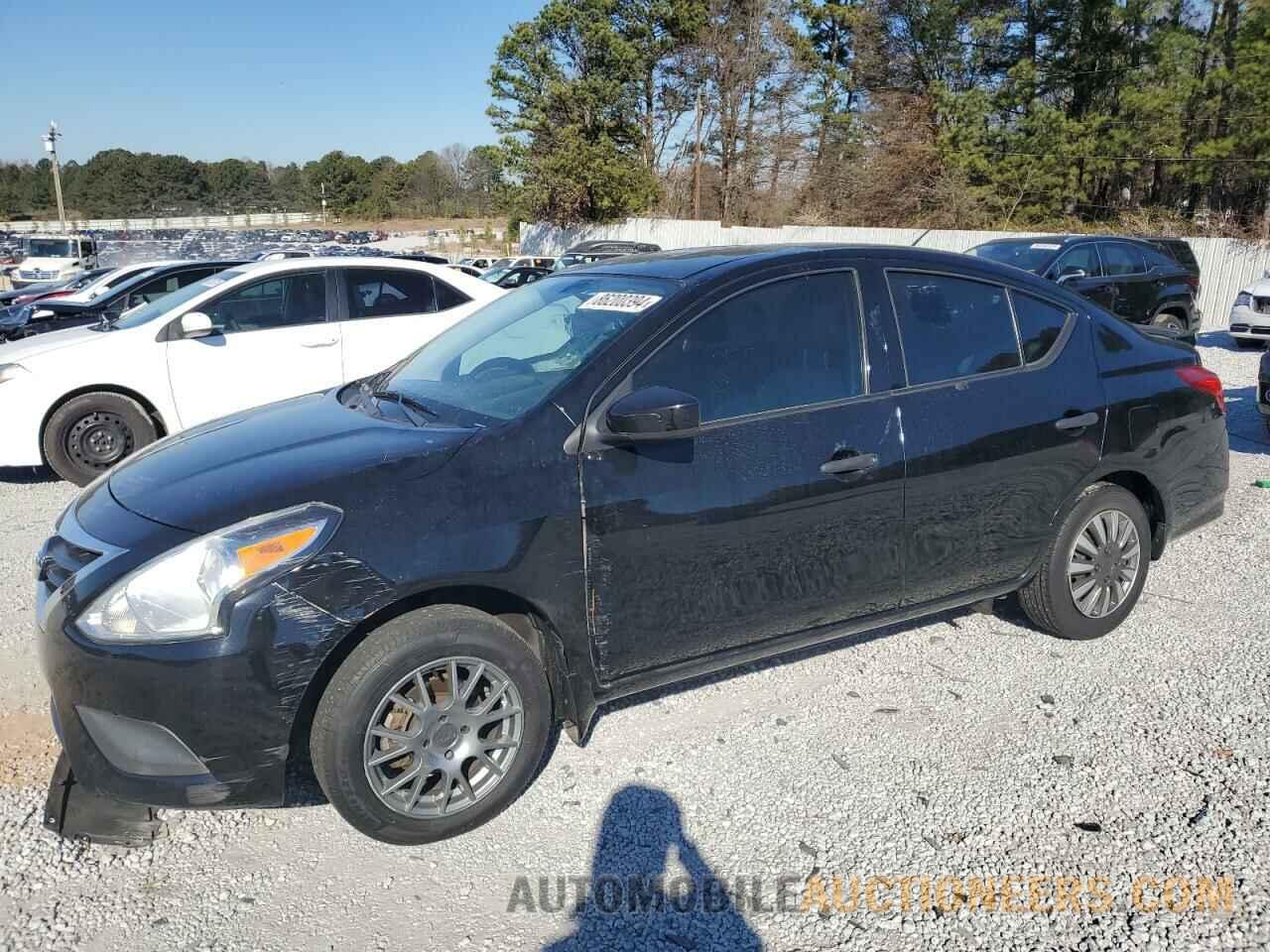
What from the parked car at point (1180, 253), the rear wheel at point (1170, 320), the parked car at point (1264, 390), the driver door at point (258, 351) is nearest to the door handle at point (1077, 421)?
the parked car at point (1264, 390)

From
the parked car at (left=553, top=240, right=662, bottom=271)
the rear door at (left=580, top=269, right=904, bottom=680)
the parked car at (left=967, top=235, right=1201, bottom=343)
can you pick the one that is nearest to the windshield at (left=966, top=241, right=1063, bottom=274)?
the parked car at (left=967, top=235, right=1201, bottom=343)

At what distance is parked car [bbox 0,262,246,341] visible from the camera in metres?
11.4

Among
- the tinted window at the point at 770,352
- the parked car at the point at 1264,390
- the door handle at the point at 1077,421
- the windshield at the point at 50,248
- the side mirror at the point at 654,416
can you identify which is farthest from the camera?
the windshield at the point at 50,248

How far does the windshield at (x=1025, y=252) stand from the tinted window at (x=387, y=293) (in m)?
6.95

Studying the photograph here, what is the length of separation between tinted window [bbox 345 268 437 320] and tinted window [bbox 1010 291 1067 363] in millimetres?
5224

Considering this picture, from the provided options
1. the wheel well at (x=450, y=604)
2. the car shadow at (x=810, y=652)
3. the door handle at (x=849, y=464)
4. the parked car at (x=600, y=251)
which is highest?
the parked car at (x=600, y=251)

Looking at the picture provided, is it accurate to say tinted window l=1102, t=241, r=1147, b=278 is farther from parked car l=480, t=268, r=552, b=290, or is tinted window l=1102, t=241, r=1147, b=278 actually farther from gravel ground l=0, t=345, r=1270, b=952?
parked car l=480, t=268, r=552, b=290

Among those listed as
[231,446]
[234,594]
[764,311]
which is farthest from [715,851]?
[231,446]

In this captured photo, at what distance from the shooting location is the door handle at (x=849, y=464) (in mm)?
3260

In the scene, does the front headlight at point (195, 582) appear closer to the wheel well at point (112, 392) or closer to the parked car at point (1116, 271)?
the wheel well at point (112, 392)

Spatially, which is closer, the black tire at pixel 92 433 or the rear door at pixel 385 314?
the black tire at pixel 92 433

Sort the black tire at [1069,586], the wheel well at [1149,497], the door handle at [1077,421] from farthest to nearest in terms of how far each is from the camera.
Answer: the wheel well at [1149,497], the black tire at [1069,586], the door handle at [1077,421]

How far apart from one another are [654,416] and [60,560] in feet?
6.05

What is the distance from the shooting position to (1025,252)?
459 inches
